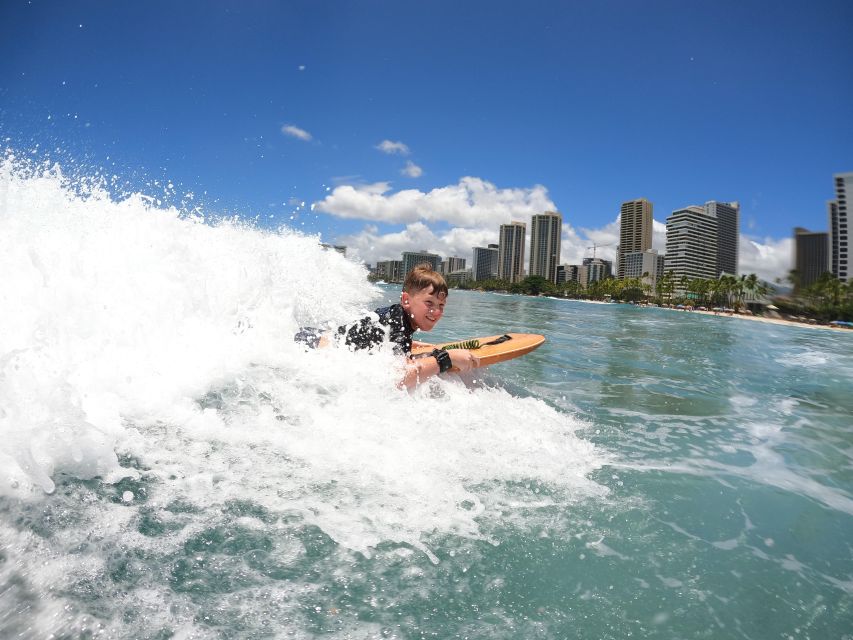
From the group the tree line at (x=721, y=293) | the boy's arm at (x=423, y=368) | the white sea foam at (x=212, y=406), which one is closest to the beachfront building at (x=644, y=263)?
the tree line at (x=721, y=293)

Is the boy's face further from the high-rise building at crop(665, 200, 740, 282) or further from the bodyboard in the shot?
the high-rise building at crop(665, 200, 740, 282)

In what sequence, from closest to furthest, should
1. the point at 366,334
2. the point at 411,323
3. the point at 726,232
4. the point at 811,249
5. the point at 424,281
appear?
the point at 366,334 < the point at 424,281 < the point at 411,323 < the point at 811,249 < the point at 726,232

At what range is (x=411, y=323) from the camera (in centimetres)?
468

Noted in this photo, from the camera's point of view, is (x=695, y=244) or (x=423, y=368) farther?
(x=695, y=244)

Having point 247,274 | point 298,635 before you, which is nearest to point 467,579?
point 298,635

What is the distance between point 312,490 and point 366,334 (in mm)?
2037

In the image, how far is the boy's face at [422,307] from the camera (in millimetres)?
4520

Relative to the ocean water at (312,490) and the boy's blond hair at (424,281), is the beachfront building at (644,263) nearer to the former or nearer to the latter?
the boy's blond hair at (424,281)

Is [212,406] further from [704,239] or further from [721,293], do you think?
[704,239]

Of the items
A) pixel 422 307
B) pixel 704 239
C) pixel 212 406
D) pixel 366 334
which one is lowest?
pixel 212 406

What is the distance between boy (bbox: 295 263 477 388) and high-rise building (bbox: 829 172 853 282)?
46.1m

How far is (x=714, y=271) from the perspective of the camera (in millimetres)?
161000

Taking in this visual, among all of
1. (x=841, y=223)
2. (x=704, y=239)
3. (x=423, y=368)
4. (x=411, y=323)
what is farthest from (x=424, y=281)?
(x=704, y=239)

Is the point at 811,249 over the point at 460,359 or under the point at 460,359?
over
